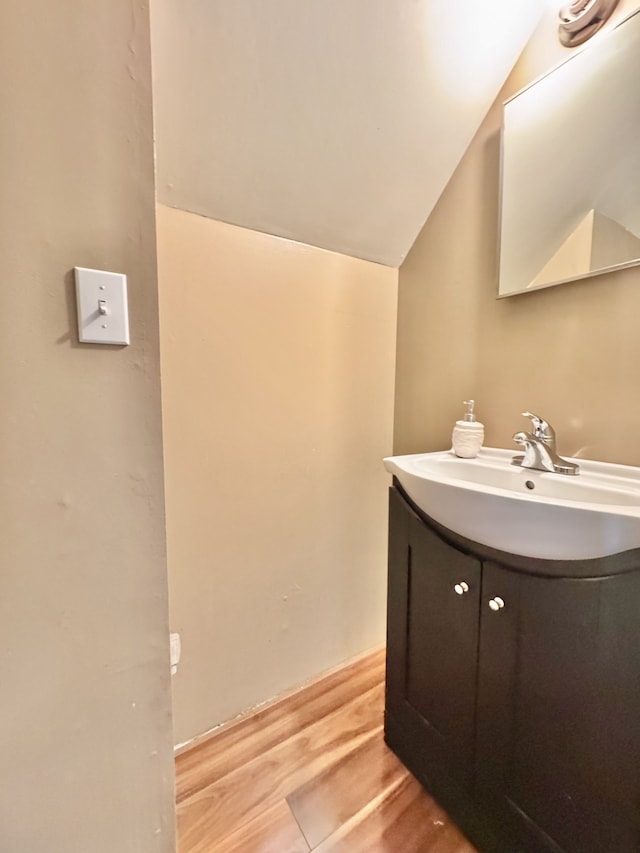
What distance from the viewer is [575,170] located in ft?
3.07

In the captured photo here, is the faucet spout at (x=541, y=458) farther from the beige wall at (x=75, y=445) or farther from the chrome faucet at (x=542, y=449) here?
the beige wall at (x=75, y=445)

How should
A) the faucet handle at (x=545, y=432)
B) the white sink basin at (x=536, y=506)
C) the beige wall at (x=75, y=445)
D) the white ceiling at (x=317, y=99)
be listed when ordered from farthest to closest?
the faucet handle at (x=545, y=432)
the white ceiling at (x=317, y=99)
the white sink basin at (x=536, y=506)
the beige wall at (x=75, y=445)

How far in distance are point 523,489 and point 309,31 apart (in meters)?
1.17

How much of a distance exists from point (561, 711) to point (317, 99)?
1404 mm

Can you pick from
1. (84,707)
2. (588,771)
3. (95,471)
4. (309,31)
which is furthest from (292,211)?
(588,771)

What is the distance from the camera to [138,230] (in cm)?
51

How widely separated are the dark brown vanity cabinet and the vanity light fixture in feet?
3.91

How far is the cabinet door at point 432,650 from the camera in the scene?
31.7 inches

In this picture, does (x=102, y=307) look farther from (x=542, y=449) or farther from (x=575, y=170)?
(x=575, y=170)

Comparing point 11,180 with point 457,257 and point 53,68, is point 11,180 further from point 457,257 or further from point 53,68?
point 457,257

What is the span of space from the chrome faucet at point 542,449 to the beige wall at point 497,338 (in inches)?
3.8

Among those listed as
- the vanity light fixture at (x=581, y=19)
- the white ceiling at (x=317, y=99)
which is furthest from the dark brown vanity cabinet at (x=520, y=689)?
the vanity light fixture at (x=581, y=19)

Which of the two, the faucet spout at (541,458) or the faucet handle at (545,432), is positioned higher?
the faucet handle at (545,432)

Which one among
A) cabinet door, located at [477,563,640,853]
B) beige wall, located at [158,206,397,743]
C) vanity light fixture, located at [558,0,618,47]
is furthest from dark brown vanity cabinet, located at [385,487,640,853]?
vanity light fixture, located at [558,0,618,47]
